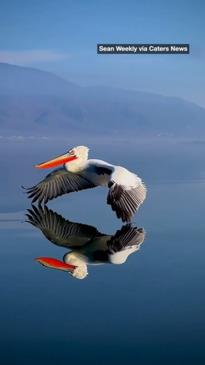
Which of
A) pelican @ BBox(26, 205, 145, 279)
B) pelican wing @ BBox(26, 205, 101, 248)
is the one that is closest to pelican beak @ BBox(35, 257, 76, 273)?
pelican @ BBox(26, 205, 145, 279)

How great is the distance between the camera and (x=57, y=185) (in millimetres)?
11164

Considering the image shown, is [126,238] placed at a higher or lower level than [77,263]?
higher

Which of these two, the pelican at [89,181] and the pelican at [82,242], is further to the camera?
the pelican at [89,181]

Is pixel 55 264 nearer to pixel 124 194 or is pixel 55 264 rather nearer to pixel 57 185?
pixel 124 194

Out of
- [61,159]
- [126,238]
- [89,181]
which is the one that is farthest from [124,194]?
[61,159]

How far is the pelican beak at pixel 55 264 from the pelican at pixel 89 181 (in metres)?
1.64

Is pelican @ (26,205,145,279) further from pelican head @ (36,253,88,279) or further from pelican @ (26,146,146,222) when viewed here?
pelican @ (26,146,146,222)

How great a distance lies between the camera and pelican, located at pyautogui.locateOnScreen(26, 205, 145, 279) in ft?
24.5

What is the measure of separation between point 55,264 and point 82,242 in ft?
3.60

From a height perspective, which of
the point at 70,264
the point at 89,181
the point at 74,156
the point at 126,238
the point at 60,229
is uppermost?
the point at 74,156

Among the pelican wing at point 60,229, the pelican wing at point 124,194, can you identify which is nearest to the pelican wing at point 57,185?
the pelican wing at point 60,229

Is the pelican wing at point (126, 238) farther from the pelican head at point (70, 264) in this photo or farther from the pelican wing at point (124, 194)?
the pelican head at point (70, 264)

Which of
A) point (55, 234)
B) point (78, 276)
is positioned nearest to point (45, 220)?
point (55, 234)

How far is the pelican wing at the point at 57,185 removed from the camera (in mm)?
11008
